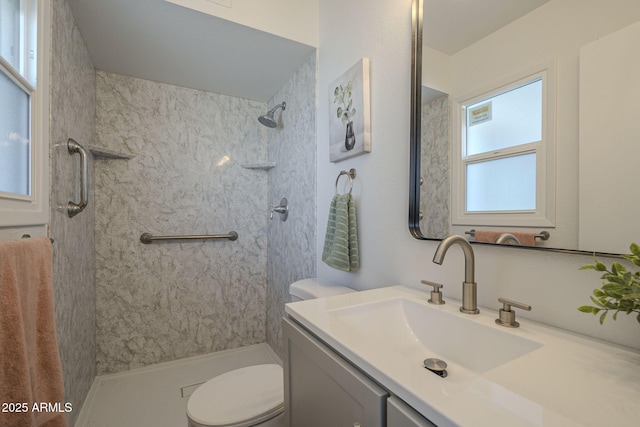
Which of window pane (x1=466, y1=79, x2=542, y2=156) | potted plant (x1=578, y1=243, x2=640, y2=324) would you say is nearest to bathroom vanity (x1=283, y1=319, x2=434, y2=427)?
potted plant (x1=578, y1=243, x2=640, y2=324)

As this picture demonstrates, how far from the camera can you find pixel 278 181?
7.16 feet

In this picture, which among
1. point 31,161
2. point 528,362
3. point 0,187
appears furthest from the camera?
point 31,161

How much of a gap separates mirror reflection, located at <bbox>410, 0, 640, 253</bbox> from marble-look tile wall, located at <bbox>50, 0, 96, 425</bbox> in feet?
4.83

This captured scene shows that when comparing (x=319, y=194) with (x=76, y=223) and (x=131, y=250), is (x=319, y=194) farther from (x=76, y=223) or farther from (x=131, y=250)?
(x=131, y=250)

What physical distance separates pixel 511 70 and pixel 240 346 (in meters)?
2.45

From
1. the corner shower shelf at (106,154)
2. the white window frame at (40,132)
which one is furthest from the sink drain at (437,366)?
the corner shower shelf at (106,154)

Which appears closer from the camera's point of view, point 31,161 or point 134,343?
point 31,161

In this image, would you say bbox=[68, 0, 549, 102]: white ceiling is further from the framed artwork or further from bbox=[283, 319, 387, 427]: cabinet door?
bbox=[283, 319, 387, 427]: cabinet door

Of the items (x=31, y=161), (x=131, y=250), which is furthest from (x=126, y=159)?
(x=31, y=161)

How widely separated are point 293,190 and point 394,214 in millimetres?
985

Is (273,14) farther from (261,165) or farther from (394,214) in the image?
(394,214)

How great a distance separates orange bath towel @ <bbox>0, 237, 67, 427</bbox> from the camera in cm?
68

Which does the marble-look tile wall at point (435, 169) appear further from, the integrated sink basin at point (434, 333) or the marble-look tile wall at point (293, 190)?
the marble-look tile wall at point (293, 190)

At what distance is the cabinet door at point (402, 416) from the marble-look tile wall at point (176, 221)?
79.5 inches
